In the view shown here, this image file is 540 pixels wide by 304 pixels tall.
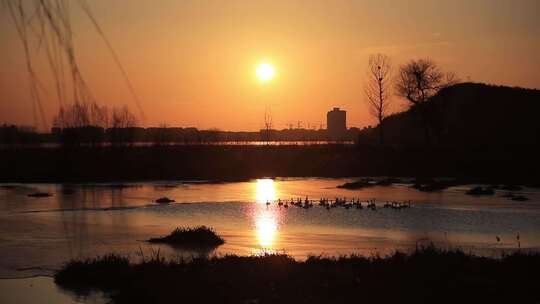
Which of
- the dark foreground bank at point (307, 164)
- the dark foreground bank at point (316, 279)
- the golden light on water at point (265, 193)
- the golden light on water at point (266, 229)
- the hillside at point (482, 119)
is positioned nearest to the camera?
the dark foreground bank at point (316, 279)

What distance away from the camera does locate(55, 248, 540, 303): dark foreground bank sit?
14125mm

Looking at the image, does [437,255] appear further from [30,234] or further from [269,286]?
[30,234]

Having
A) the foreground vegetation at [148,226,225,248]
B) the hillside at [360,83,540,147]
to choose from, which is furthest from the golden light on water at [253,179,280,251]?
the hillside at [360,83,540,147]

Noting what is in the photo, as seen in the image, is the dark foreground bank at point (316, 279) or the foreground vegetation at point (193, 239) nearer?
the dark foreground bank at point (316, 279)

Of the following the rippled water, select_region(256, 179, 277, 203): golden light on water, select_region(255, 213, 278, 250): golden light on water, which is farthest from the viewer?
select_region(256, 179, 277, 203): golden light on water

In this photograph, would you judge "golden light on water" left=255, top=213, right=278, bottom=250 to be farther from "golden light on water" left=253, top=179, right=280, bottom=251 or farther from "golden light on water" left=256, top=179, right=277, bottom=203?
"golden light on water" left=256, top=179, right=277, bottom=203

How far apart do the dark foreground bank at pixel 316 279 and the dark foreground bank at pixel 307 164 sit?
57000 mm

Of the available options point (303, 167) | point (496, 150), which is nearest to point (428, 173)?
point (496, 150)

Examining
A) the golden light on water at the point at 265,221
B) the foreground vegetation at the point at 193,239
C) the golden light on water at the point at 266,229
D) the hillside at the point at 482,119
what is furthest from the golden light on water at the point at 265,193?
the hillside at the point at 482,119

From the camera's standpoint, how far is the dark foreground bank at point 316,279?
14.1 meters

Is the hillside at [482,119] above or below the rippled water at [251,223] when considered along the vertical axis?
above

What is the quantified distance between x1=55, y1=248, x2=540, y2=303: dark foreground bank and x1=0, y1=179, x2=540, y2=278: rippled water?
79.6 inches

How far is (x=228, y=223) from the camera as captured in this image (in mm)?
35531

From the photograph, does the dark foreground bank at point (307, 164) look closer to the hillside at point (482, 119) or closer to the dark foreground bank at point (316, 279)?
the hillside at point (482, 119)
